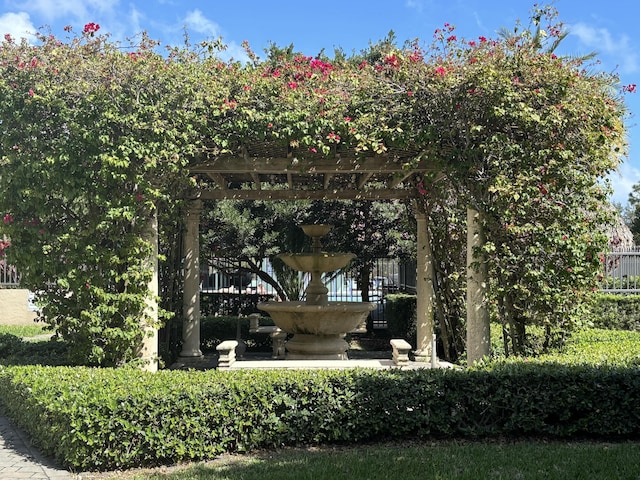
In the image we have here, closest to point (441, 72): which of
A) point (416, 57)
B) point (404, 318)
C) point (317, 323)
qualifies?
point (416, 57)

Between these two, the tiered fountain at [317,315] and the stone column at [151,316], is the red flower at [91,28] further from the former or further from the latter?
the tiered fountain at [317,315]

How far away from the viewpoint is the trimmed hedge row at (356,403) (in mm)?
4914

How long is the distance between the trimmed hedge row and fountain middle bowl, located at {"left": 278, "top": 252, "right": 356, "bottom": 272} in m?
3.63

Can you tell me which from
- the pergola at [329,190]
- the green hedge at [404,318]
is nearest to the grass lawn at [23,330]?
the pergola at [329,190]

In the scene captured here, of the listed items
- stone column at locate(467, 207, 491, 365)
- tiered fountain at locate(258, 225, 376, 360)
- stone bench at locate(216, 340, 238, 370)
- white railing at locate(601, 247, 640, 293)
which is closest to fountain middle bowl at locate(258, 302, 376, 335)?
tiered fountain at locate(258, 225, 376, 360)

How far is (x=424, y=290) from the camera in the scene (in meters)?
10.3

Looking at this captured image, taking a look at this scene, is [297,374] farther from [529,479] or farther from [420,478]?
[529,479]

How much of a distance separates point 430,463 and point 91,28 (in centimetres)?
552

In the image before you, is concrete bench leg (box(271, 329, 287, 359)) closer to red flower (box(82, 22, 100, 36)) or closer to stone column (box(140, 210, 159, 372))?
stone column (box(140, 210, 159, 372))

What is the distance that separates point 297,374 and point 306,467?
1043 mm

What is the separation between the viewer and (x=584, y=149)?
646 centimetres

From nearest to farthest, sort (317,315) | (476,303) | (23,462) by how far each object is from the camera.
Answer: (23,462)
(476,303)
(317,315)

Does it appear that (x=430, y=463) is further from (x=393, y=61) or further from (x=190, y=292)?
(x=190, y=292)

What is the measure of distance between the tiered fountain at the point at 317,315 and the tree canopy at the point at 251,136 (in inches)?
104
